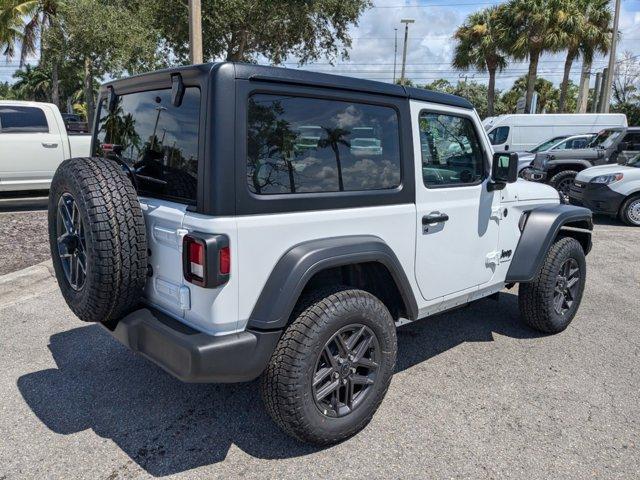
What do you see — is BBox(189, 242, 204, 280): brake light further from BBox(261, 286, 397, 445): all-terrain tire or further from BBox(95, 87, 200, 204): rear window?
BBox(261, 286, 397, 445): all-terrain tire

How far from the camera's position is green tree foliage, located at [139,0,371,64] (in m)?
13.7

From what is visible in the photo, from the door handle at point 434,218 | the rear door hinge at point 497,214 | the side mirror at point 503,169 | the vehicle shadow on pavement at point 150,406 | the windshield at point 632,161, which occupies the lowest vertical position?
the vehicle shadow on pavement at point 150,406

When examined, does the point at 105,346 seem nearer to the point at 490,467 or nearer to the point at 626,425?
the point at 490,467

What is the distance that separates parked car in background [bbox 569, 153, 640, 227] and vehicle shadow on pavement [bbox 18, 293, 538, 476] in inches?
279

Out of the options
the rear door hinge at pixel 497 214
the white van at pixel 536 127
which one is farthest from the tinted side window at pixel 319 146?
the white van at pixel 536 127

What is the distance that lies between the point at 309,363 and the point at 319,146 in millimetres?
1108

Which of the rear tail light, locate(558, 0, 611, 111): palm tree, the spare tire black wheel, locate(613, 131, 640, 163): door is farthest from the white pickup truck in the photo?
locate(558, 0, 611, 111): palm tree

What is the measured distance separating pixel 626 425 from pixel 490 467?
1.01 m

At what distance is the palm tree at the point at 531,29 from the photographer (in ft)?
73.2

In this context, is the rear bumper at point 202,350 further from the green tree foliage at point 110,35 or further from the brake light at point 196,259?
the green tree foliage at point 110,35

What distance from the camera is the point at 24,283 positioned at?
17.7 ft

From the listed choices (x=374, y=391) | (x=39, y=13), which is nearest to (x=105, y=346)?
(x=374, y=391)

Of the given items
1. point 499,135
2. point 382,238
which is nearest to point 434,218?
point 382,238

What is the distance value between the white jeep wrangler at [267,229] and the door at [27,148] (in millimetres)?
6577
